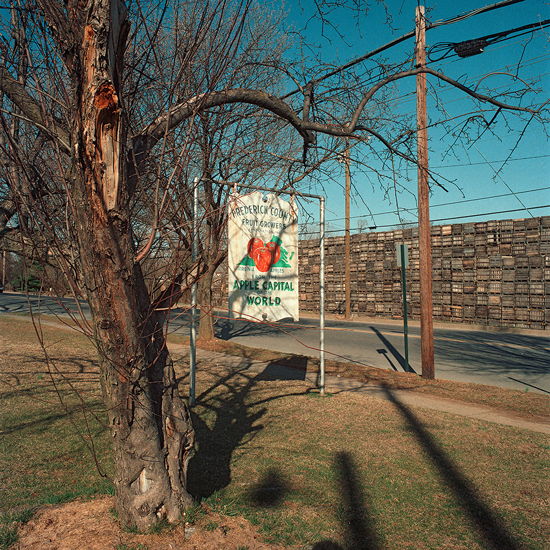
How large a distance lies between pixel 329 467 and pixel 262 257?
283 cm

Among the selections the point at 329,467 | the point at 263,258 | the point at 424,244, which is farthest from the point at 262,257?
the point at 424,244

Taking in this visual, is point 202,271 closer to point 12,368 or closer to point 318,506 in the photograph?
point 318,506

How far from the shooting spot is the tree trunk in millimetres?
2561

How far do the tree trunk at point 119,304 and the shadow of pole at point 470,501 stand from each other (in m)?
2.26

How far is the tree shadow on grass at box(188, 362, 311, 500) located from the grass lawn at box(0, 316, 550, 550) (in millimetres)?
19

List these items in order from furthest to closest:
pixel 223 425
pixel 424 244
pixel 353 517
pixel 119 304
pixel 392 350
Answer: pixel 392 350 → pixel 424 244 → pixel 223 425 → pixel 353 517 → pixel 119 304

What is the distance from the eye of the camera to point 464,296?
20453mm

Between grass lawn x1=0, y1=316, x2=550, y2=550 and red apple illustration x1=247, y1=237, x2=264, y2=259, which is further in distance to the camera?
red apple illustration x1=247, y1=237, x2=264, y2=259

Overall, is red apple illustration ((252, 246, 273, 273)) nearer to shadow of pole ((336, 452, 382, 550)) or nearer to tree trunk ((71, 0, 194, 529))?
shadow of pole ((336, 452, 382, 550))

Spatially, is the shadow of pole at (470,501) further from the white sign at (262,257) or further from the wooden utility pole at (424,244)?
the wooden utility pole at (424,244)

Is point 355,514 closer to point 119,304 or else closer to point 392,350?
point 119,304

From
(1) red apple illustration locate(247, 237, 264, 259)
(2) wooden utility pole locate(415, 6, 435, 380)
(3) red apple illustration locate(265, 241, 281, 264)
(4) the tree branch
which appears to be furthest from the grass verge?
(4) the tree branch

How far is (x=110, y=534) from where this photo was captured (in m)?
2.93

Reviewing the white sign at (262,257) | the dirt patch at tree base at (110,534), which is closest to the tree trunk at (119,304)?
the dirt patch at tree base at (110,534)
